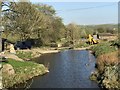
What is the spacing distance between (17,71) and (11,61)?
315cm

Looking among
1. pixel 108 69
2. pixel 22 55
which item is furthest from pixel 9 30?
pixel 108 69

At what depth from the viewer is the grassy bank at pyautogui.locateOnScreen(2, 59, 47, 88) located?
946 inches

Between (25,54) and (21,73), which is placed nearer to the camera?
(21,73)

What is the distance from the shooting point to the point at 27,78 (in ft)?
86.6

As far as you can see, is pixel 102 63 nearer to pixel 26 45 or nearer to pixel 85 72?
pixel 85 72

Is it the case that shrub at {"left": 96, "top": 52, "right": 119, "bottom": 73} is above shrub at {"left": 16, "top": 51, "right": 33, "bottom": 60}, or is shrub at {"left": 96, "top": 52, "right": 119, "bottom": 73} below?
above

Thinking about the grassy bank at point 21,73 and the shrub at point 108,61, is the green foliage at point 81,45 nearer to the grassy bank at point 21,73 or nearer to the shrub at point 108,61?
the grassy bank at point 21,73

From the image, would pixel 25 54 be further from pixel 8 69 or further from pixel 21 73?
pixel 8 69

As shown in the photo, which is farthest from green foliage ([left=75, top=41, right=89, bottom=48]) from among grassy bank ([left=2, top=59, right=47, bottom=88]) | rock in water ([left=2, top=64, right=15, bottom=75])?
rock in water ([left=2, top=64, right=15, bottom=75])

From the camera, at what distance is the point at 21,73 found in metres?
26.3

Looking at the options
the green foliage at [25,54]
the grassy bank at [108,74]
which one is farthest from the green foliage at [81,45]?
the grassy bank at [108,74]

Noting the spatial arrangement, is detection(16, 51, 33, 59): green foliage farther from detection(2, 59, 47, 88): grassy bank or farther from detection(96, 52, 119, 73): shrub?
detection(96, 52, 119, 73): shrub

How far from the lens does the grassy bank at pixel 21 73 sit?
24.0 meters

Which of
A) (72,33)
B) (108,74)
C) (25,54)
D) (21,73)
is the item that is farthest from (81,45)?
(108,74)
